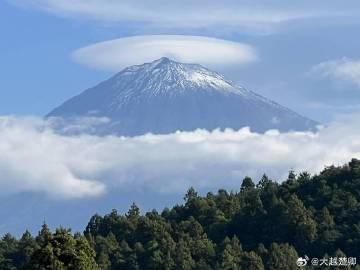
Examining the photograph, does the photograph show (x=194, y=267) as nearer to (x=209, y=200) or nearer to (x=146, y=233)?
(x=146, y=233)

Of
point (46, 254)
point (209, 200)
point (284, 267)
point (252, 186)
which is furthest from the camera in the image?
point (252, 186)

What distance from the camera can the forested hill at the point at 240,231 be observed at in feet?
270

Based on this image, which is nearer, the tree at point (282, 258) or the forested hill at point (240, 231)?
the tree at point (282, 258)

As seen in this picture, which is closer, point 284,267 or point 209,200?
point 284,267

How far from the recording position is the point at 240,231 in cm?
9231

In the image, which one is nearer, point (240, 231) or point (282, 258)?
point (282, 258)

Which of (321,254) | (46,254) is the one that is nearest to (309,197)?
(321,254)

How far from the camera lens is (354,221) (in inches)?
3447

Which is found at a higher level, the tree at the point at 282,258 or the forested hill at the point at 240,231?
the forested hill at the point at 240,231

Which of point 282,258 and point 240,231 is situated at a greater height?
point 240,231

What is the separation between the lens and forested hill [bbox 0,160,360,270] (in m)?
82.3

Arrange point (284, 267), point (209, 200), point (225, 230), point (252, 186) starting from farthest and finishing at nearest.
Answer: point (252, 186) → point (209, 200) → point (225, 230) → point (284, 267)

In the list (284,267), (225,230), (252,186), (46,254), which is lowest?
(46,254)

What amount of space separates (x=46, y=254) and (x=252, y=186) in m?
69.1
